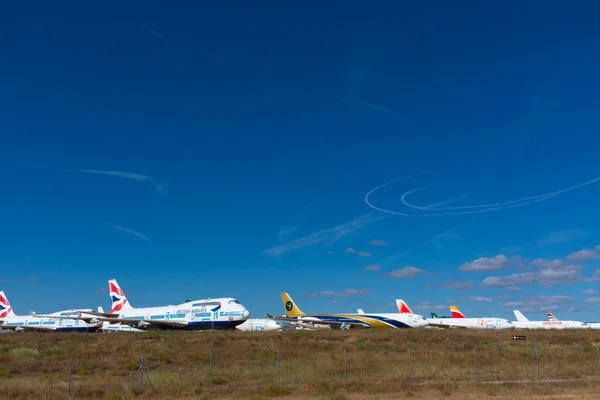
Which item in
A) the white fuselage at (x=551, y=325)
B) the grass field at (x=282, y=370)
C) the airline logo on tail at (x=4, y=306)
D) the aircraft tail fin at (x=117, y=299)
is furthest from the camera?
the airline logo on tail at (x=4, y=306)

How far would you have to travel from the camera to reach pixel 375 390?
26875mm

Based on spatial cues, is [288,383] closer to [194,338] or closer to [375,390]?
[375,390]

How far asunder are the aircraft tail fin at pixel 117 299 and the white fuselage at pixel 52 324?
3611 millimetres

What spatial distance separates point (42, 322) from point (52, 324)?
2845 millimetres

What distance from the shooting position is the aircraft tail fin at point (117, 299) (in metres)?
83.2

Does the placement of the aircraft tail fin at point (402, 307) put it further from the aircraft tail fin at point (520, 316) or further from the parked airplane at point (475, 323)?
the aircraft tail fin at point (520, 316)

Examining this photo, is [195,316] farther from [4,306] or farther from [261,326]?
[4,306]

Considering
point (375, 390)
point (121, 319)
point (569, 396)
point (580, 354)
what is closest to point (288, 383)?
point (375, 390)

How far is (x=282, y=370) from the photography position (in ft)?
115

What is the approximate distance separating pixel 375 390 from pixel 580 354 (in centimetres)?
2934

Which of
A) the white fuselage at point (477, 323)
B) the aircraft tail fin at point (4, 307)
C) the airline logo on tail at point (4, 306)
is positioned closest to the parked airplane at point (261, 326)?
the white fuselage at point (477, 323)

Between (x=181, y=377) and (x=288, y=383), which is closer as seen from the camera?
(x=288, y=383)

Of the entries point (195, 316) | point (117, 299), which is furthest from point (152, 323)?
point (117, 299)

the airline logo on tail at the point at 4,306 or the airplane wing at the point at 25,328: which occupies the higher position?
the airline logo on tail at the point at 4,306
